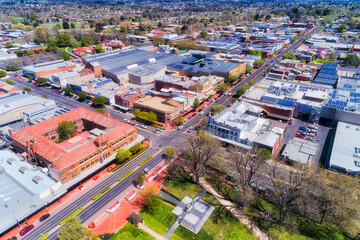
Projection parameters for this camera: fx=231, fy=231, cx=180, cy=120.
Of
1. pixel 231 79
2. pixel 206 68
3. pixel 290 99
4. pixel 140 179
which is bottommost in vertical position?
pixel 140 179

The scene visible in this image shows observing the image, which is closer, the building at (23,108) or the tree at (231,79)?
the building at (23,108)

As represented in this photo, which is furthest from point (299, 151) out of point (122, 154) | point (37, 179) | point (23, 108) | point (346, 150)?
point (23, 108)

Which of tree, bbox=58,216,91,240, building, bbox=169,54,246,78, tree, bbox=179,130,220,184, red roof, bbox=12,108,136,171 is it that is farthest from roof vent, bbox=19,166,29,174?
building, bbox=169,54,246,78

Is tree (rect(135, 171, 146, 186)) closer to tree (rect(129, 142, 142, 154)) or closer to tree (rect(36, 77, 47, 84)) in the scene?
tree (rect(129, 142, 142, 154))

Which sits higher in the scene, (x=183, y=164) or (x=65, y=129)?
(x=65, y=129)

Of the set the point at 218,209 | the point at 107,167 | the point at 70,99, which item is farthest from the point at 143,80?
the point at 218,209

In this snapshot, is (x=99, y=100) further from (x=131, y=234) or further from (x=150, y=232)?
(x=150, y=232)

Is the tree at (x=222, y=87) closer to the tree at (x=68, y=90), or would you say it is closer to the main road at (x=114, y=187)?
the main road at (x=114, y=187)

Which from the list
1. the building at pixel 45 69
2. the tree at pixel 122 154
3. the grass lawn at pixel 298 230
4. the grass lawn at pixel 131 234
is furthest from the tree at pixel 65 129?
the building at pixel 45 69
